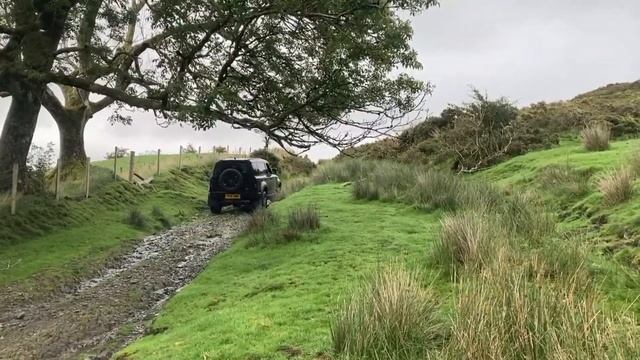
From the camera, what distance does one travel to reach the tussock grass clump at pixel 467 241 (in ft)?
23.5

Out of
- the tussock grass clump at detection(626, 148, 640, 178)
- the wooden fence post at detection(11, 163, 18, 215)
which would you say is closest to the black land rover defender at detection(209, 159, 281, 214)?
the wooden fence post at detection(11, 163, 18, 215)

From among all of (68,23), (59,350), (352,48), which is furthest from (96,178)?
(59,350)

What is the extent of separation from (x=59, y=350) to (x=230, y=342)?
3385 mm

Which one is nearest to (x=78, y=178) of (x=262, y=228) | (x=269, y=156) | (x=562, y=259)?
(x=262, y=228)

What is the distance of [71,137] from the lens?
2398 cm

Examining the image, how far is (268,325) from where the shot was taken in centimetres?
685

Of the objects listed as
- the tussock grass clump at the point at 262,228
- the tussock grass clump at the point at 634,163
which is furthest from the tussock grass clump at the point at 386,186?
the tussock grass clump at the point at 634,163

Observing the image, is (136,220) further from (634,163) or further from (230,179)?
(634,163)

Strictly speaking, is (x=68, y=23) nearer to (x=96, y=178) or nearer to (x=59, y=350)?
(x=96, y=178)

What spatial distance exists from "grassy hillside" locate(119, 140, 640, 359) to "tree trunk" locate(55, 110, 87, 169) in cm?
1212

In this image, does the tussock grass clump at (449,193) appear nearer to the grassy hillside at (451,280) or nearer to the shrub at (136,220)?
the grassy hillside at (451,280)

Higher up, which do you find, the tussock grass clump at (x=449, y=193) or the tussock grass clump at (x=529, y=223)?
the tussock grass clump at (x=449, y=193)

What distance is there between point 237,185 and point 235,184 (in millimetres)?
92

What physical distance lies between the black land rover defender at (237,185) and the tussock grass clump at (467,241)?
629 inches
